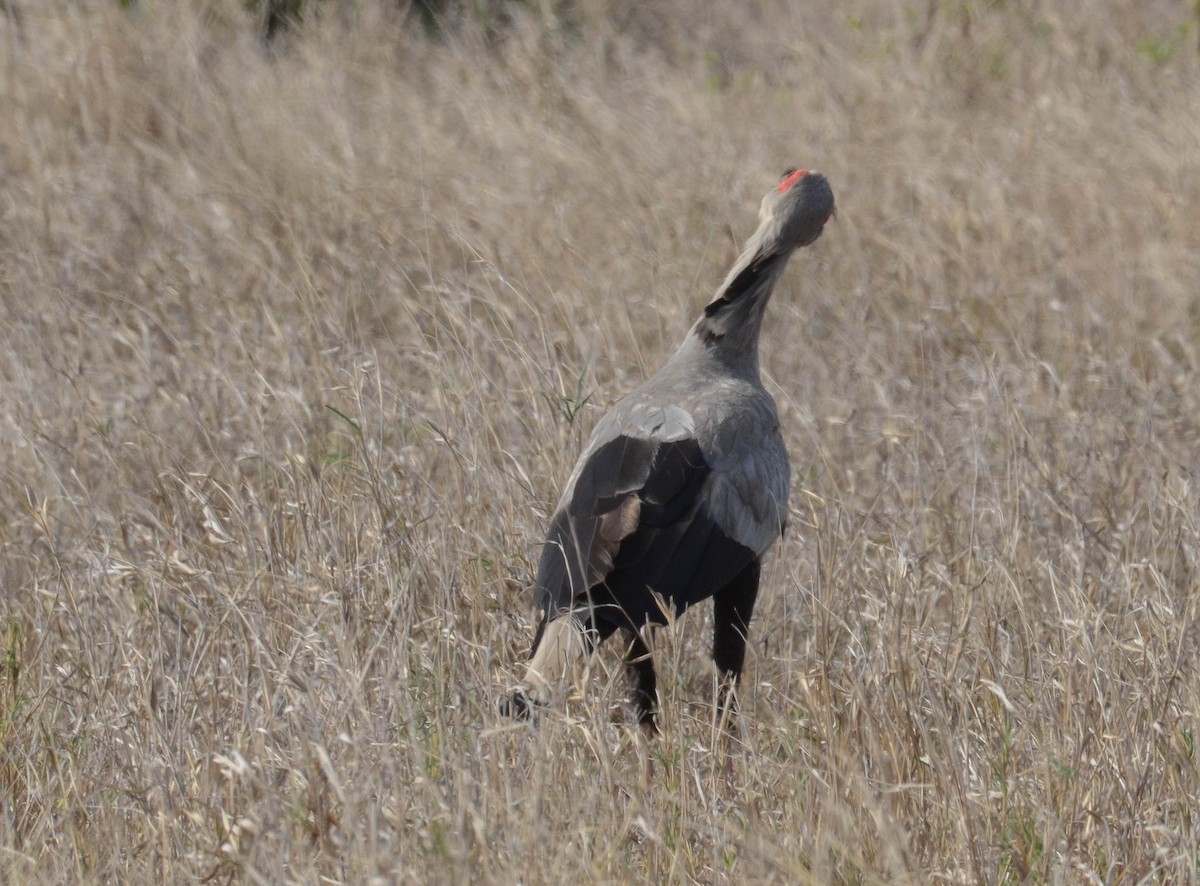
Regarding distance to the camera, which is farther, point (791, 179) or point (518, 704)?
point (791, 179)

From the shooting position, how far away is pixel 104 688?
11.2 ft

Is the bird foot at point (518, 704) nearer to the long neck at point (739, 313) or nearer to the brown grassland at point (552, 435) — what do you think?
the brown grassland at point (552, 435)

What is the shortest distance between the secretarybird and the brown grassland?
Result: 174 mm

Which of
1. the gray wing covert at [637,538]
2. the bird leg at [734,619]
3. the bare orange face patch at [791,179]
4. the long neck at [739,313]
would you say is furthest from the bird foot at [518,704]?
the bare orange face patch at [791,179]

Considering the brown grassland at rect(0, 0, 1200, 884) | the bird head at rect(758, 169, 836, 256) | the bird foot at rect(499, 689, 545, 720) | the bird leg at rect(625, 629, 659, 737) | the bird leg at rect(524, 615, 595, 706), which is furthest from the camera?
the bird head at rect(758, 169, 836, 256)

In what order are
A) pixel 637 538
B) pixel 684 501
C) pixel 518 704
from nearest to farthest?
pixel 518 704
pixel 637 538
pixel 684 501

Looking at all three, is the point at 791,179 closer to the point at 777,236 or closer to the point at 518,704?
the point at 777,236

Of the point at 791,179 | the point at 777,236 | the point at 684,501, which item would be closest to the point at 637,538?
the point at 684,501

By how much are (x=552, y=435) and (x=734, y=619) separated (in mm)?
790

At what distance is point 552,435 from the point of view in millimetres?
4426

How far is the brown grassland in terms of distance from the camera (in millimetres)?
2947

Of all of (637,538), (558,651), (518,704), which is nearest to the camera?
(518,704)

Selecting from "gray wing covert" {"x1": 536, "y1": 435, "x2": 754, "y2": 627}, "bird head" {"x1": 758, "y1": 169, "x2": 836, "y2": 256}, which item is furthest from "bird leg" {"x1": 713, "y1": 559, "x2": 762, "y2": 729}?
"bird head" {"x1": 758, "y1": 169, "x2": 836, "y2": 256}

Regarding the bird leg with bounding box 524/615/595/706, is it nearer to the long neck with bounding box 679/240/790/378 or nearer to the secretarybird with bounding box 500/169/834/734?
the secretarybird with bounding box 500/169/834/734
